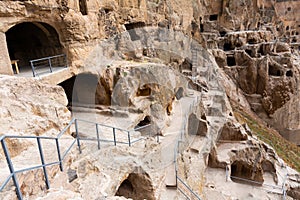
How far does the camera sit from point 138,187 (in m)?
6.62

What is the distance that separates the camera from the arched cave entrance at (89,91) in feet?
29.4

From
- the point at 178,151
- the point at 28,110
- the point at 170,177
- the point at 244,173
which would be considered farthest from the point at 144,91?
the point at 244,173

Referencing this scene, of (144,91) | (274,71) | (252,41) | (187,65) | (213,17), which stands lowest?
(274,71)

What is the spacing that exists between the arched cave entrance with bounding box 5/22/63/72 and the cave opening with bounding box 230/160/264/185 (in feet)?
39.8

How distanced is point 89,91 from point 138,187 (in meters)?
4.88

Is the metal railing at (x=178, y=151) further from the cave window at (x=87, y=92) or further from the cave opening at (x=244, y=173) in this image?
the cave opening at (x=244, y=173)

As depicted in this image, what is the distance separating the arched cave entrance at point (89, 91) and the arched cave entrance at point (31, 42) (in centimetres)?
156

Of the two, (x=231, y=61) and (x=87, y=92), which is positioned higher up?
(x=87, y=92)

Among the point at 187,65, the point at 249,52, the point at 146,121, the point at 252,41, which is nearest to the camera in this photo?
the point at 146,121

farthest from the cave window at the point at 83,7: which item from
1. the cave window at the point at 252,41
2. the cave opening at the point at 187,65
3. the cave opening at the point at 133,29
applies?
the cave window at the point at 252,41

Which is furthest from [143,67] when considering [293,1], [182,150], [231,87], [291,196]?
[293,1]

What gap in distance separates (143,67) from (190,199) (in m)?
5.66

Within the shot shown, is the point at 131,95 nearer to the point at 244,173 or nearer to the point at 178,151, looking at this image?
the point at 178,151

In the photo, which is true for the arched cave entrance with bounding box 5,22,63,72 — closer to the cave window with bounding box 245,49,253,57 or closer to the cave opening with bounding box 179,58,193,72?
the cave opening with bounding box 179,58,193,72
